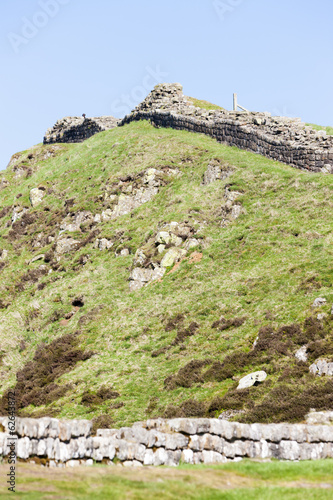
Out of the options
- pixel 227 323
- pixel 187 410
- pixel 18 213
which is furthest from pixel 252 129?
pixel 187 410

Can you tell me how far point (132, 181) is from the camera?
182 feet

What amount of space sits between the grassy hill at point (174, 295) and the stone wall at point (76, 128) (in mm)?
21827

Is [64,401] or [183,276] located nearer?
[64,401]

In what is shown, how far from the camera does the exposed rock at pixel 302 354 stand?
80.0 ft

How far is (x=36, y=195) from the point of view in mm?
65562

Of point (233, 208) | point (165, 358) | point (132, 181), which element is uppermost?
point (132, 181)

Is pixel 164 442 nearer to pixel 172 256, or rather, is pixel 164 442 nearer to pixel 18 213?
pixel 172 256

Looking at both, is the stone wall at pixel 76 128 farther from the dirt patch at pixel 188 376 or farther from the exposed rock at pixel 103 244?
the dirt patch at pixel 188 376

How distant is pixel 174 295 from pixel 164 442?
21513 mm

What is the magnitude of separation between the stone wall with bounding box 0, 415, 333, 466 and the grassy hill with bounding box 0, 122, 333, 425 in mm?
4693

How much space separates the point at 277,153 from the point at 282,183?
28.7 ft

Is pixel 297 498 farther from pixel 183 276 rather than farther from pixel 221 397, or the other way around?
pixel 183 276

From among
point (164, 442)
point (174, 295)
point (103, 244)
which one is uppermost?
point (103, 244)

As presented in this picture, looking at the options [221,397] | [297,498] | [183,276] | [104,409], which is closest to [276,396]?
[221,397]
